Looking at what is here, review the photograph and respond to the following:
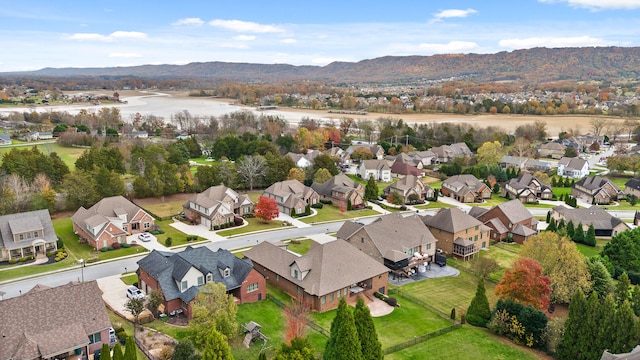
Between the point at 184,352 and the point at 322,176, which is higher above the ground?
the point at 322,176

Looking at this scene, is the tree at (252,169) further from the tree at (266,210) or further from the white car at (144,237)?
the white car at (144,237)

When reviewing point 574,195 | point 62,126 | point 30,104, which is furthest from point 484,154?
point 30,104

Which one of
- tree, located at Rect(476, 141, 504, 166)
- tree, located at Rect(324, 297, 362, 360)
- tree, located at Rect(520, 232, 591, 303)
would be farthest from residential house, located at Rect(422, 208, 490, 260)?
tree, located at Rect(476, 141, 504, 166)

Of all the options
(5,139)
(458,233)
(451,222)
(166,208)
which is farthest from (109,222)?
(5,139)

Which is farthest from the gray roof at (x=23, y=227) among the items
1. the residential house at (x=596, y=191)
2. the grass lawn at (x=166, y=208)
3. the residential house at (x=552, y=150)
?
the residential house at (x=552, y=150)

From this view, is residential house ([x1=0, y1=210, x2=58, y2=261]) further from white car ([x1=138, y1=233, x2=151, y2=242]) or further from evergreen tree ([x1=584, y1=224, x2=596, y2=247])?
evergreen tree ([x1=584, y1=224, x2=596, y2=247])

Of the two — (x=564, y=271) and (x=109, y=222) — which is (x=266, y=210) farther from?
(x=564, y=271)
